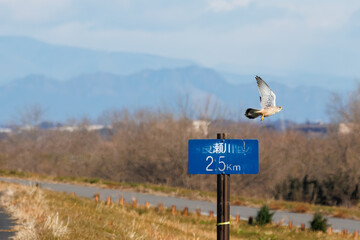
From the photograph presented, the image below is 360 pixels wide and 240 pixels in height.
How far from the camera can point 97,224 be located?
11234 millimetres

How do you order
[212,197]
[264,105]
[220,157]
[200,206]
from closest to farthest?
[264,105]
[220,157]
[200,206]
[212,197]

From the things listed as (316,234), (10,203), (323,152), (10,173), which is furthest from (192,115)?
(10,203)

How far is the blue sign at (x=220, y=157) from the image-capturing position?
25.7 ft

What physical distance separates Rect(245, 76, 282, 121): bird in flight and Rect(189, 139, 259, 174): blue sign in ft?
3.46

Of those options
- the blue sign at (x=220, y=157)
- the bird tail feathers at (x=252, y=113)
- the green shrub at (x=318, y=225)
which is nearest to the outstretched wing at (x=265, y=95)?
the bird tail feathers at (x=252, y=113)

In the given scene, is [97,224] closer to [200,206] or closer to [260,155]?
[200,206]

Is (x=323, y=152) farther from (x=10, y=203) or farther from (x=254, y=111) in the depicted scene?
(x=254, y=111)

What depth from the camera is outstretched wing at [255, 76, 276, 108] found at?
22.6 feet

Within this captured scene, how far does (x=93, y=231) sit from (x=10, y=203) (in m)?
4.41

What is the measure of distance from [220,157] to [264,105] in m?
1.21

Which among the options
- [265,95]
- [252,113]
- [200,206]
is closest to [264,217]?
[200,206]

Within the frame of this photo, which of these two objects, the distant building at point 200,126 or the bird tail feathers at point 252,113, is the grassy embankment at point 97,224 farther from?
the distant building at point 200,126

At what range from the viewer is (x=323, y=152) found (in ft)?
131

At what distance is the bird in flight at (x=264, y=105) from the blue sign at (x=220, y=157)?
106 cm
